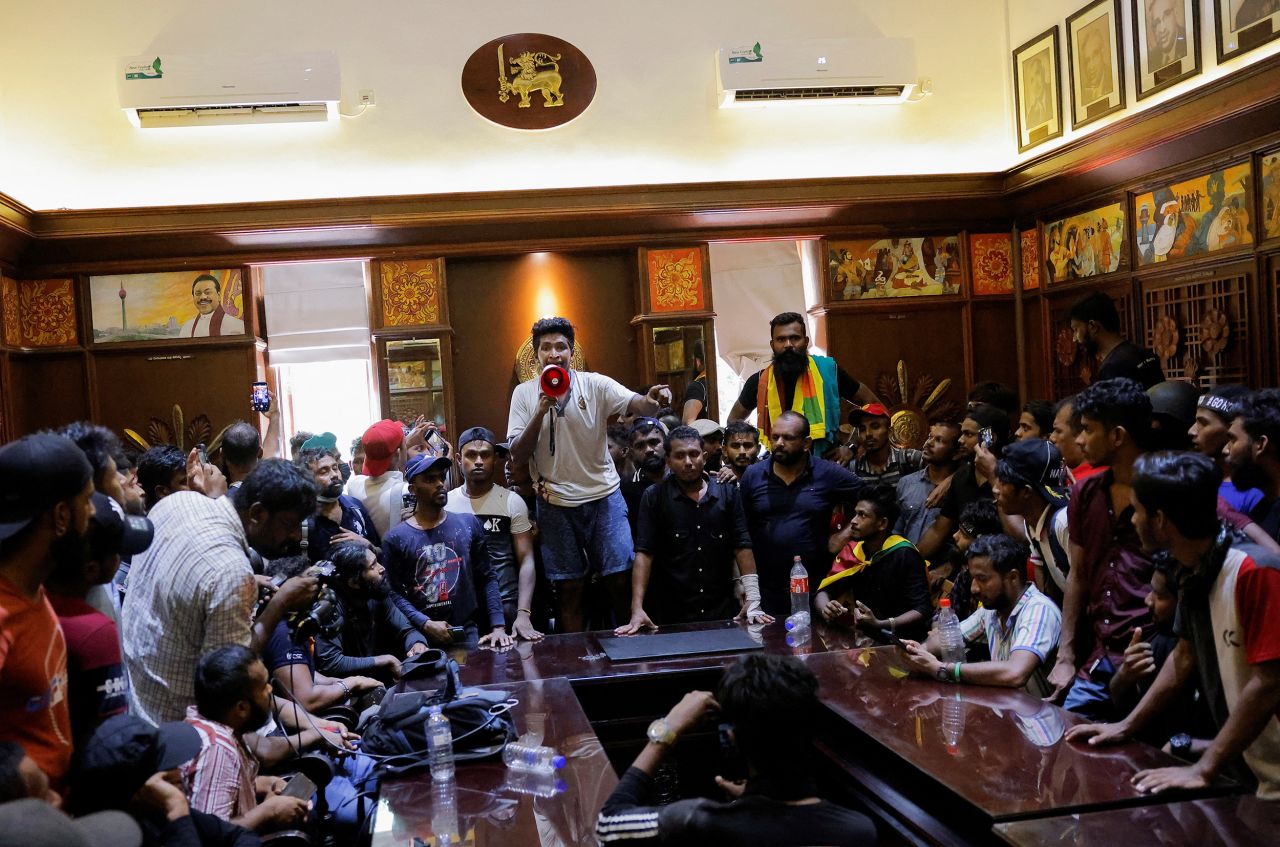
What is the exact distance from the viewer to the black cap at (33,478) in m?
1.82

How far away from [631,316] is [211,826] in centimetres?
599

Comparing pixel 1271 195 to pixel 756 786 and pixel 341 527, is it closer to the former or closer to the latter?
pixel 341 527

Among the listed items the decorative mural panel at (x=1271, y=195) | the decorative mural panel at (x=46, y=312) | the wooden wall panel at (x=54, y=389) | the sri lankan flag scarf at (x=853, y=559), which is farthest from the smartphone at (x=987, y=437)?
the decorative mural panel at (x=46, y=312)

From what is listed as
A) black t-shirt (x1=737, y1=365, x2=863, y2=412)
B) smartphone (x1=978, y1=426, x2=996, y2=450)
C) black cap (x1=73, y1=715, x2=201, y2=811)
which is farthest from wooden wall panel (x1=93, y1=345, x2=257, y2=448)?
black cap (x1=73, y1=715, x2=201, y2=811)

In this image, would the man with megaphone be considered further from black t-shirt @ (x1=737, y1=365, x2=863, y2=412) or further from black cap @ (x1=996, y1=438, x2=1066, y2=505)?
black cap @ (x1=996, y1=438, x2=1066, y2=505)

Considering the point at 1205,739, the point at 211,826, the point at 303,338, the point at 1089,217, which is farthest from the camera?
the point at 303,338

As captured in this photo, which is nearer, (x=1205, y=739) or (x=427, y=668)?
(x=1205, y=739)

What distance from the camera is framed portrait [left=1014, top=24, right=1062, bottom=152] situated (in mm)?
7543

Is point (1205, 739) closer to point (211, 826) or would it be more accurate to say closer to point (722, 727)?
point (722, 727)

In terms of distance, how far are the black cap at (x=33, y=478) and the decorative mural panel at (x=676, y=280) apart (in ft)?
19.8

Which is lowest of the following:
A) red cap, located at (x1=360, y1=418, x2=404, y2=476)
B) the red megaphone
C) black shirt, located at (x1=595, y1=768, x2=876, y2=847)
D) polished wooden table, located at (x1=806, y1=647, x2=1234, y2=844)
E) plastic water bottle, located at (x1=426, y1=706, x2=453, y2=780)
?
polished wooden table, located at (x1=806, y1=647, x2=1234, y2=844)

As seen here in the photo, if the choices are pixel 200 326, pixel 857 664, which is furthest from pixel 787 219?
pixel 857 664

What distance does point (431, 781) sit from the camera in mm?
2723

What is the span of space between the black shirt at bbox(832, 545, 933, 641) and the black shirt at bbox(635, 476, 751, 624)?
1.91 ft
